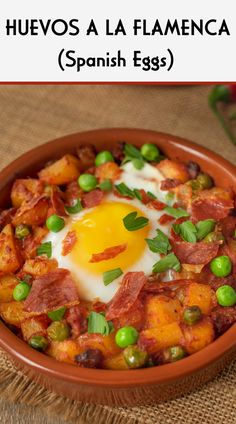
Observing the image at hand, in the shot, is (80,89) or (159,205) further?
(80,89)

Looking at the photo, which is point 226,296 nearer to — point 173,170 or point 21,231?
point 173,170

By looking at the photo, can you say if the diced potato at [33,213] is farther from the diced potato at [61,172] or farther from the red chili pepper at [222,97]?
the red chili pepper at [222,97]

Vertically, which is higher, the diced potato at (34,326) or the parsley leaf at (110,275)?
the parsley leaf at (110,275)

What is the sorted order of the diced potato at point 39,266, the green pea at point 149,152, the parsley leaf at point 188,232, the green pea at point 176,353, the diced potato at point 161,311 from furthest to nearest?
the green pea at point 149,152 → the parsley leaf at point 188,232 → the diced potato at point 39,266 → the diced potato at point 161,311 → the green pea at point 176,353

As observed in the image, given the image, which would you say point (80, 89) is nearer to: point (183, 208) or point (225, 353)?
point (183, 208)

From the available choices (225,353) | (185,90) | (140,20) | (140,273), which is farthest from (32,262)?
(185,90)

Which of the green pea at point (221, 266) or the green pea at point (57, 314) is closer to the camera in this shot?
the green pea at point (57, 314)

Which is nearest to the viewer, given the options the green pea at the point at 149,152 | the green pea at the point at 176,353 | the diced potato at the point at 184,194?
the green pea at the point at 176,353

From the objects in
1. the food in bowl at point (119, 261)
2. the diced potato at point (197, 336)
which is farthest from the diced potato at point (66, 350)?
the diced potato at point (197, 336)

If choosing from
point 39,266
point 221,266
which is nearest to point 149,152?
point 221,266
